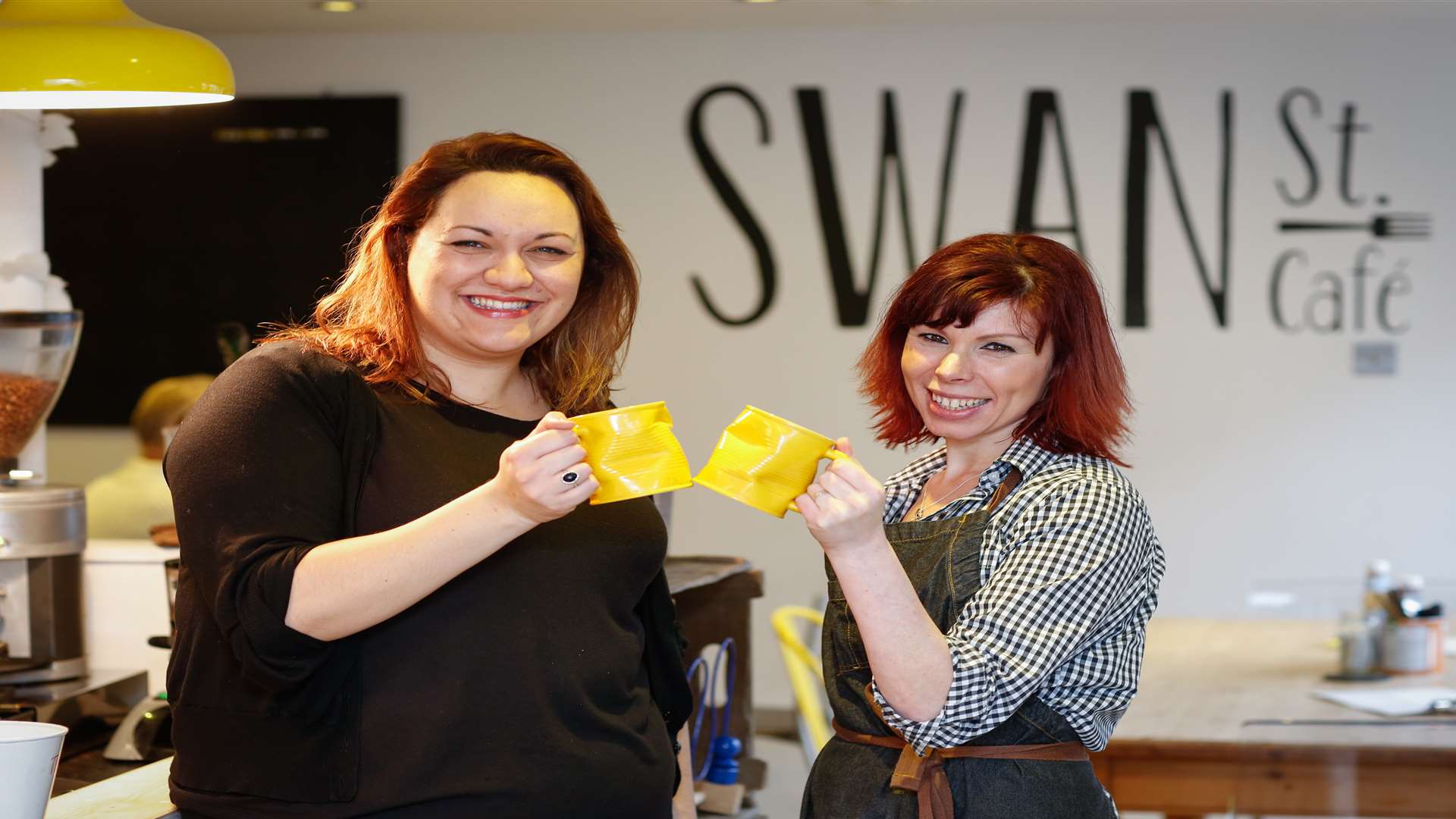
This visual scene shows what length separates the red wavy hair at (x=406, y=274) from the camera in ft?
4.86

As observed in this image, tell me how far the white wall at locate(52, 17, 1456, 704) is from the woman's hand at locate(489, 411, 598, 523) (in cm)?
355

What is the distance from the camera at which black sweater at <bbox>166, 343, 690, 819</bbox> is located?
1.31 meters

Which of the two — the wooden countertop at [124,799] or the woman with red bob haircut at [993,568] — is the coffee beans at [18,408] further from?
the woman with red bob haircut at [993,568]

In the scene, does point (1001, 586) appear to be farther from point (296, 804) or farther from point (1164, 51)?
point (1164, 51)

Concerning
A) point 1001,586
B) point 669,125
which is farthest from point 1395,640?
point 669,125

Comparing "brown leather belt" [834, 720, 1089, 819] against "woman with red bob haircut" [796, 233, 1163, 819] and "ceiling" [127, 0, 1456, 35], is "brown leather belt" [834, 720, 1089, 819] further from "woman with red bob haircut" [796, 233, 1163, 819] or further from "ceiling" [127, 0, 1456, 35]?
"ceiling" [127, 0, 1456, 35]

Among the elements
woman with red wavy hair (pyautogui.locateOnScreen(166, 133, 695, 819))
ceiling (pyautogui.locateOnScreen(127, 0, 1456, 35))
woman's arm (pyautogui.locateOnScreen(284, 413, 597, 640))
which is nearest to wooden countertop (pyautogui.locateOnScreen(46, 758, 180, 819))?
woman with red wavy hair (pyautogui.locateOnScreen(166, 133, 695, 819))

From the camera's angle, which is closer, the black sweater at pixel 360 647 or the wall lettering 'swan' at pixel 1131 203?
the black sweater at pixel 360 647

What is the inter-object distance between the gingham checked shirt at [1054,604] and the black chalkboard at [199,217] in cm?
391

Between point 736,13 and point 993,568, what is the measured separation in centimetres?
354

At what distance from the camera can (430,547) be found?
1.27 m

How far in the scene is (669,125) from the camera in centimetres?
496

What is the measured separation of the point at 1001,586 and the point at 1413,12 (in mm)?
4046

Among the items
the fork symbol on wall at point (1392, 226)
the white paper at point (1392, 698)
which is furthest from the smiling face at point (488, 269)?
the fork symbol on wall at point (1392, 226)
